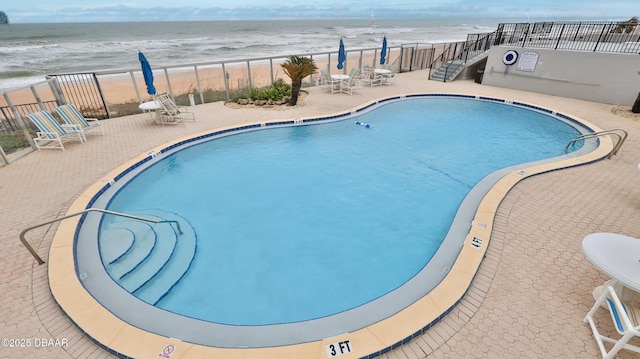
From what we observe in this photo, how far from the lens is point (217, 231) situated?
209 inches

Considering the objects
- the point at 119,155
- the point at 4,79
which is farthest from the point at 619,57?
the point at 4,79

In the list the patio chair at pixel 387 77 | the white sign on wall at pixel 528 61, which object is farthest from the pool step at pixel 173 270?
the white sign on wall at pixel 528 61

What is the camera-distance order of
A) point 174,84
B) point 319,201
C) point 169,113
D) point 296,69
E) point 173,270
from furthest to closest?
point 174,84 → point 296,69 → point 169,113 → point 319,201 → point 173,270

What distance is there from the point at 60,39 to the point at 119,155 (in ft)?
171

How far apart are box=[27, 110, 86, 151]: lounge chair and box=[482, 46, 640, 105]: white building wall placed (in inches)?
657

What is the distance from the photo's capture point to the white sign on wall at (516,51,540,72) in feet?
42.2

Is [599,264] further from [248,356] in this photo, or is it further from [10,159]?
[10,159]

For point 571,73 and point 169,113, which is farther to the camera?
point 571,73

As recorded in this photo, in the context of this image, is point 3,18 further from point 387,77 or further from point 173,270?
point 173,270

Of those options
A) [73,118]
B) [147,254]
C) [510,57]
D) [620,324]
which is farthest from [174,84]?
[620,324]

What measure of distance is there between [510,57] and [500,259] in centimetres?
1307

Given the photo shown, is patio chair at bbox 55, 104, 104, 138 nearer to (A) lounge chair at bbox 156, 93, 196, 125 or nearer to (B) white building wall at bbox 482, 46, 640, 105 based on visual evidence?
(A) lounge chair at bbox 156, 93, 196, 125

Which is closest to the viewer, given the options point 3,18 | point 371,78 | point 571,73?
point 571,73

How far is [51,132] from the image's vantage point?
7473 mm
